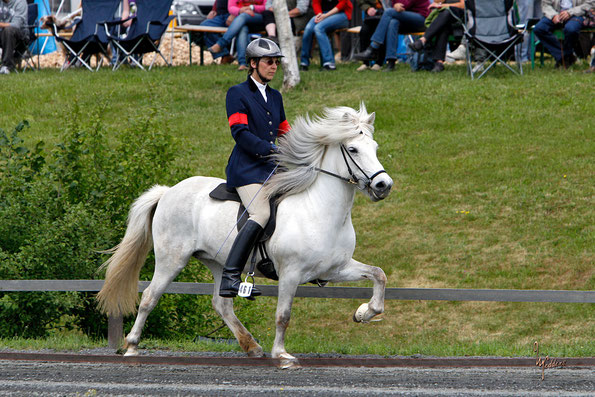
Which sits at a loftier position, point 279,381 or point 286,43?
point 286,43

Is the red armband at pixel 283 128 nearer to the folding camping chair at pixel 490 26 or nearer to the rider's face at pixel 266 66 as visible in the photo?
the rider's face at pixel 266 66

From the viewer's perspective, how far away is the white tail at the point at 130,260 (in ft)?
25.8

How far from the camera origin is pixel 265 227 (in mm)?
6941

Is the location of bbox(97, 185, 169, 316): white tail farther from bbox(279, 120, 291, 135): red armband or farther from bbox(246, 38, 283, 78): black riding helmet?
bbox(246, 38, 283, 78): black riding helmet

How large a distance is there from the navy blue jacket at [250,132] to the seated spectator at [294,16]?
37.0 ft

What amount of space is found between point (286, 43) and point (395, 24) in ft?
7.85

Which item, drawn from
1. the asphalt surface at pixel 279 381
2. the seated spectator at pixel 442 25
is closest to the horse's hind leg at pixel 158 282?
the asphalt surface at pixel 279 381

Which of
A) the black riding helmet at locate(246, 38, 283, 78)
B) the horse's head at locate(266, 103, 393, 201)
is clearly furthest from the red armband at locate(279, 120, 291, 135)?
the black riding helmet at locate(246, 38, 283, 78)

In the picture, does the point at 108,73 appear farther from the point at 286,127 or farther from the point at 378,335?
the point at 286,127

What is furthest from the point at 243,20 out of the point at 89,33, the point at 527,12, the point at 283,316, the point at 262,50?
the point at 283,316

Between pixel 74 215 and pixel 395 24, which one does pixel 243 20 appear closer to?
pixel 395 24

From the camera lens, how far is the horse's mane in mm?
6824

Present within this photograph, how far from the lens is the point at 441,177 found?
13.2 m

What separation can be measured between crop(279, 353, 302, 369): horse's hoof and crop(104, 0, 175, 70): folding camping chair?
12.9m
